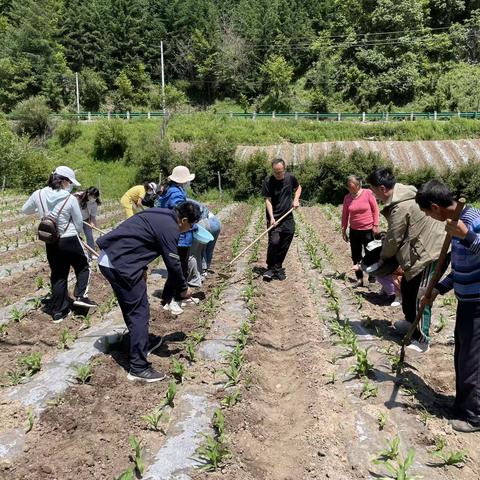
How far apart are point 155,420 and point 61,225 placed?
2.98 meters

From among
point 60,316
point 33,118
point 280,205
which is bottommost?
point 33,118

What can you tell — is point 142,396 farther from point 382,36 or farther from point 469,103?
point 382,36

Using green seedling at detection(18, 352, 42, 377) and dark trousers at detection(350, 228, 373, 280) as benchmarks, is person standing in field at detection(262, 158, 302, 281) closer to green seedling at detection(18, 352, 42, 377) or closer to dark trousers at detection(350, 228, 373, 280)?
dark trousers at detection(350, 228, 373, 280)

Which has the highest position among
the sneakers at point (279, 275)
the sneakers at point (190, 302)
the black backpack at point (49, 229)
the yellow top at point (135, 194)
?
the black backpack at point (49, 229)

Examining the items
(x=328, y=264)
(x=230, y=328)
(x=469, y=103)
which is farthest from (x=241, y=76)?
(x=230, y=328)

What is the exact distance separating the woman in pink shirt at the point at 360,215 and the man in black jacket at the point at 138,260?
366 cm

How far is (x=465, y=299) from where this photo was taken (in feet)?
11.4

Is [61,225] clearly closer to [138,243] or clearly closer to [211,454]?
[138,243]

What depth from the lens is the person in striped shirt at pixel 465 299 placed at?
339cm

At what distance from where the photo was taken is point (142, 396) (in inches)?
158

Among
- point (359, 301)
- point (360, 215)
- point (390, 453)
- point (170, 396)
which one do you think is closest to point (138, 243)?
point (170, 396)

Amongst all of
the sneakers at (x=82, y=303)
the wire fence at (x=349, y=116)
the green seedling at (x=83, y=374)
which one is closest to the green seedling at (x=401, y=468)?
the green seedling at (x=83, y=374)

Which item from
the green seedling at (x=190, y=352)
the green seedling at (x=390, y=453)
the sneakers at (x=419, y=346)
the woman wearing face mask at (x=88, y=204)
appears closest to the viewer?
the green seedling at (x=390, y=453)

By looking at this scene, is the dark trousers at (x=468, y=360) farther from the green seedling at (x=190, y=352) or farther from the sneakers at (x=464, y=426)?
the green seedling at (x=190, y=352)
